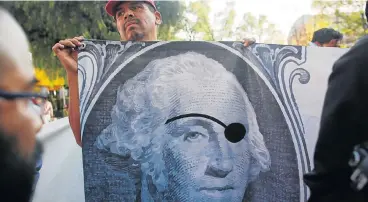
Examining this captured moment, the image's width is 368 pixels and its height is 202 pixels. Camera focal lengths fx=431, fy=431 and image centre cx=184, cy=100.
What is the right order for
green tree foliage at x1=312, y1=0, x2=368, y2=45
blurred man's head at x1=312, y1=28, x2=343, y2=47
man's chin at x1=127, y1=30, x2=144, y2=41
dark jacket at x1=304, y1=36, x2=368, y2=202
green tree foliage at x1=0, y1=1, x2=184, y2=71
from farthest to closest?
green tree foliage at x1=312, y1=0, x2=368, y2=45, green tree foliage at x1=0, y1=1, x2=184, y2=71, blurred man's head at x1=312, y1=28, x2=343, y2=47, man's chin at x1=127, y1=30, x2=144, y2=41, dark jacket at x1=304, y1=36, x2=368, y2=202

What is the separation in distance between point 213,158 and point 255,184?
0.89 feet

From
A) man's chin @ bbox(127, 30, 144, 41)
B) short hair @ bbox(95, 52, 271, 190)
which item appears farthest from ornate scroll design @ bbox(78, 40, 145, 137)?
man's chin @ bbox(127, 30, 144, 41)

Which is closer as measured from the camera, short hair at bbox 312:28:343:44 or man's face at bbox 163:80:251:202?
man's face at bbox 163:80:251:202

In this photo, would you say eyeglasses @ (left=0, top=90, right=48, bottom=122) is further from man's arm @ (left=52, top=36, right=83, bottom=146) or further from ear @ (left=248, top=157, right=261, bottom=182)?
ear @ (left=248, top=157, right=261, bottom=182)

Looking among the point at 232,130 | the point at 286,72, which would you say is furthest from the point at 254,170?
the point at 286,72

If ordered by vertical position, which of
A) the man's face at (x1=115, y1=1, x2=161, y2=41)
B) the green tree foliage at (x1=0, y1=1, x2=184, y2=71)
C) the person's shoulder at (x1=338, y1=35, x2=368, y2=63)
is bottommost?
the person's shoulder at (x1=338, y1=35, x2=368, y2=63)

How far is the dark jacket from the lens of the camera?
1.23 meters

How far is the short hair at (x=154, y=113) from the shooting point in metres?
2.26

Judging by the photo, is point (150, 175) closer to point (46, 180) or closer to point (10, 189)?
point (46, 180)

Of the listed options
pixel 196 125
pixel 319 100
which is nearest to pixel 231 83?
pixel 196 125

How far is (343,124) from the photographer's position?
4.09 feet

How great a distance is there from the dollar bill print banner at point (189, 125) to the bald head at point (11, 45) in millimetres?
1211

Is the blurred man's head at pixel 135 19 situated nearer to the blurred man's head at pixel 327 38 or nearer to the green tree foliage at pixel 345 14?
the blurred man's head at pixel 327 38

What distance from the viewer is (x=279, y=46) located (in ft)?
7.87
